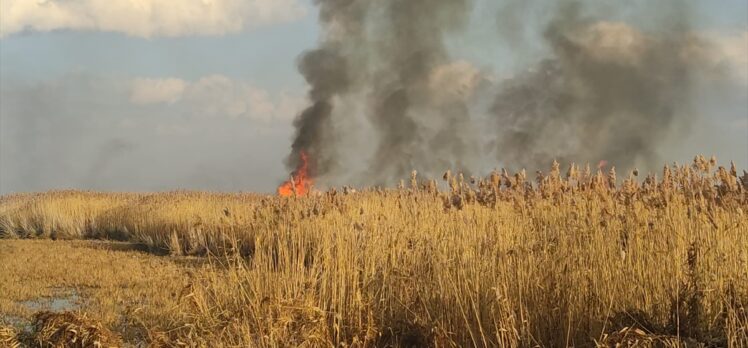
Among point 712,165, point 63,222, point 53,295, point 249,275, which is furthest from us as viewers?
point 63,222

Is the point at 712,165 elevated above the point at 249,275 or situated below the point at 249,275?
above

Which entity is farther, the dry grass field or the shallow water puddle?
the shallow water puddle

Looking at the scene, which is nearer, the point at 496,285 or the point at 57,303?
the point at 496,285

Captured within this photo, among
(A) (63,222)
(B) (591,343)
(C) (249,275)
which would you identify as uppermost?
(A) (63,222)

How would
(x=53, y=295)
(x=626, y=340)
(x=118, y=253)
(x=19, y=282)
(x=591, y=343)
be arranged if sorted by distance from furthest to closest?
(x=118, y=253) < (x=19, y=282) < (x=53, y=295) < (x=591, y=343) < (x=626, y=340)

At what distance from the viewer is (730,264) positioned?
5074 mm

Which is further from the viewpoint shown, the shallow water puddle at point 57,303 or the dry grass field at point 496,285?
the shallow water puddle at point 57,303

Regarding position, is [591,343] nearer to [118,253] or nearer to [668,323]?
[668,323]

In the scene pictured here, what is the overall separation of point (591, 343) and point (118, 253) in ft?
35.2

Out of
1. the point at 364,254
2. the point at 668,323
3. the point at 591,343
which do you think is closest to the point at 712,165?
the point at 668,323

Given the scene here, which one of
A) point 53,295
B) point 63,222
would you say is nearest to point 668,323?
point 53,295

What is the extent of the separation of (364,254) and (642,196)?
289 cm

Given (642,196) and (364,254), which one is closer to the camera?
(364,254)

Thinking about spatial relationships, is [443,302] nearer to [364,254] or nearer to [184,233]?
[364,254]
